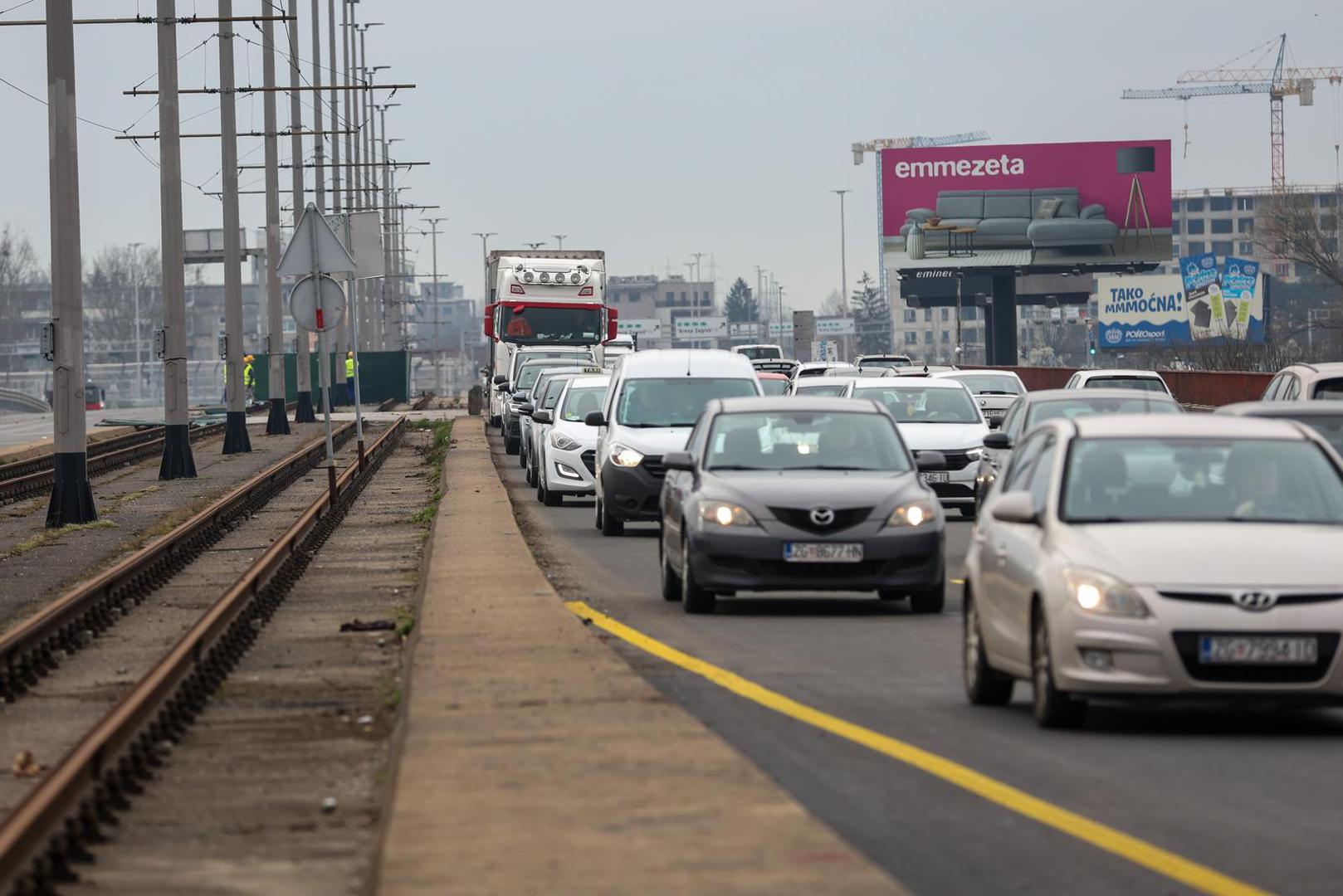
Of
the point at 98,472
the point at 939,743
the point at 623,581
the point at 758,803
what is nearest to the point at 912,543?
the point at 623,581

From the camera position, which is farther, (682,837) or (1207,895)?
(682,837)

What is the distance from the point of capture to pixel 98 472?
42406 mm

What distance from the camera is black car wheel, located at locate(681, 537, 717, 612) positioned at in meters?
15.9

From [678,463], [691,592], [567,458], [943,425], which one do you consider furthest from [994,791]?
[567,458]

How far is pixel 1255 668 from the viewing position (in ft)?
32.6

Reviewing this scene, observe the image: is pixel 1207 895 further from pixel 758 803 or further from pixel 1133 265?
pixel 1133 265

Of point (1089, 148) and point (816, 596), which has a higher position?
point (1089, 148)

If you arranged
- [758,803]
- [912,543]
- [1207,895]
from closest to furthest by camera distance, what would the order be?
[1207,895], [758,803], [912,543]

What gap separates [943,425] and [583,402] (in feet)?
18.1

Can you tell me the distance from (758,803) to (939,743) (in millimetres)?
2300

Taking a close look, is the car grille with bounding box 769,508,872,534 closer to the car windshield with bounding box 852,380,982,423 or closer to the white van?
the white van

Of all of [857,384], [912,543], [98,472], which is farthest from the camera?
[98,472]

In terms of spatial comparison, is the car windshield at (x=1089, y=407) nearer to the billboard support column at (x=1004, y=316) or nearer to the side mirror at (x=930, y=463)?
the side mirror at (x=930, y=463)

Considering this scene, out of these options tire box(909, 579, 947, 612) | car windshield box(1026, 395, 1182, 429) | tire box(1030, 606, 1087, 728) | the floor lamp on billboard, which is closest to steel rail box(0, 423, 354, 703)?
tire box(1030, 606, 1087, 728)
